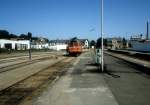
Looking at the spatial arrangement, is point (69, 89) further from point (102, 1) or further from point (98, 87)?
point (102, 1)

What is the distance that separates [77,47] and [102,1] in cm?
3519

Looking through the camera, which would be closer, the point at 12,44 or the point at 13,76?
the point at 13,76

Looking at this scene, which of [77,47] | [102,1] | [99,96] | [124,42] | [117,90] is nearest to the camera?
[99,96]

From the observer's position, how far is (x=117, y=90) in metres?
12.5

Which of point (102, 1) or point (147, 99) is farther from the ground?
point (102, 1)

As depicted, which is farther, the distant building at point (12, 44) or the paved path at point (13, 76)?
the distant building at point (12, 44)

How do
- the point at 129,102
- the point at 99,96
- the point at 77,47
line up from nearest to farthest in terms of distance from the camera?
1. the point at 129,102
2. the point at 99,96
3. the point at 77,47

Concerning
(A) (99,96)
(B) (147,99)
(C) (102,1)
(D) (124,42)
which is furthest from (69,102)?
(D) (124,42)

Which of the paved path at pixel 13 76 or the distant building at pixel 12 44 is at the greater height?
the distant building at pixel 12 44

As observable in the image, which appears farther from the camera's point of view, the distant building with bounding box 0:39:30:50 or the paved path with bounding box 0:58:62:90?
the distant building with bounding box 0:39:30:50

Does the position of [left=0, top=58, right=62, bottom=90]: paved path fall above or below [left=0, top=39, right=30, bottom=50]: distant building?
below

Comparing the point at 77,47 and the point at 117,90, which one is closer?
the point at 117,90

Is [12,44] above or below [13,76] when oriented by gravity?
above

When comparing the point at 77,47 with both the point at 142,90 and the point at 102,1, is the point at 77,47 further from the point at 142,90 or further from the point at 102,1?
the point at 142,90
